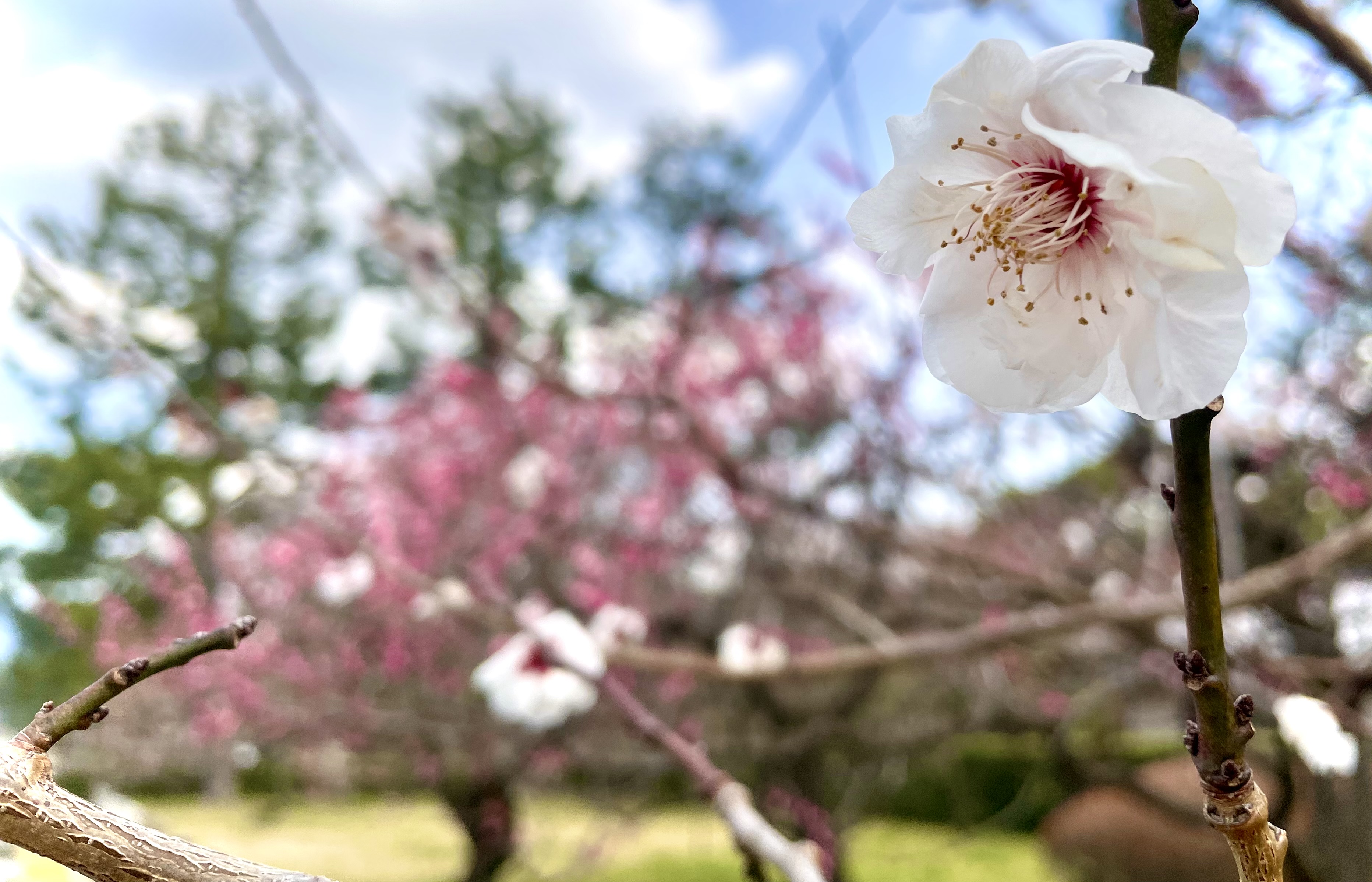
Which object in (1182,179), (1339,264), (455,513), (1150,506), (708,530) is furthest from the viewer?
(455,513)

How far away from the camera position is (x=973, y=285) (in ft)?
0.94

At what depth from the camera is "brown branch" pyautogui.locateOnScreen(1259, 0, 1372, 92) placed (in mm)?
571

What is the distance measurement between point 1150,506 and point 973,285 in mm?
2217

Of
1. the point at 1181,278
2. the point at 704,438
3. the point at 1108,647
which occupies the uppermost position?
the point at 1108,647

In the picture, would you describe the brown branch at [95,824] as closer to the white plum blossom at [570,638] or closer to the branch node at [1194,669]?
the branch node at [1194,669]

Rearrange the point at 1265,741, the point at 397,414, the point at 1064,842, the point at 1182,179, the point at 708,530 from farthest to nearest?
the point at 1064,842 → the point at 397,414 → the point at 708,530 → the point at 1265,741 → the point at 1182,179

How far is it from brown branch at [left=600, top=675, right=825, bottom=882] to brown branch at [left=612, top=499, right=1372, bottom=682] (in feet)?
1.02

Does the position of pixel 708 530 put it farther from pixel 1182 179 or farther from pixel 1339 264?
pixel 1182 179

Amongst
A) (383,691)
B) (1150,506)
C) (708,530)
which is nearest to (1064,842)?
(1150,506)

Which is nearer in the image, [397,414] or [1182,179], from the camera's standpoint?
[1182,179]

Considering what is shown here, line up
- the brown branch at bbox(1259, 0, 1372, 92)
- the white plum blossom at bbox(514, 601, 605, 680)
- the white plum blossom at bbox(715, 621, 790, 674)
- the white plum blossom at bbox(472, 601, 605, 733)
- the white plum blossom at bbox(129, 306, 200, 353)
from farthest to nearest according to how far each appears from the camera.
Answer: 1. the white plum blossom at bbox(129, 306, 200, 353)
2. the white plum blossom at bbox(715, 621, 790, 674)
3. the white plum blossom at bbox(472, 601, 605, 733)
4. the white plum blossom at bbox(514, 601, 605, 680)
5. the brown branch at bbox(1259, 0, 1372, 92)

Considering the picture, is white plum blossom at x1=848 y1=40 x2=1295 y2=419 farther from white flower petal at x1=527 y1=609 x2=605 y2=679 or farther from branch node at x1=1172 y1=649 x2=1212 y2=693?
white flower petal at x1=527 y1=609 x2=605 y2=679

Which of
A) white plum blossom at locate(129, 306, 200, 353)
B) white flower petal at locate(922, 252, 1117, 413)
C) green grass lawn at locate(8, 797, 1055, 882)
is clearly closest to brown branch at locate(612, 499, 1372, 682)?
white flower petal at locate(922, 252, 1117, 413)

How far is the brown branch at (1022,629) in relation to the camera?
90cm
